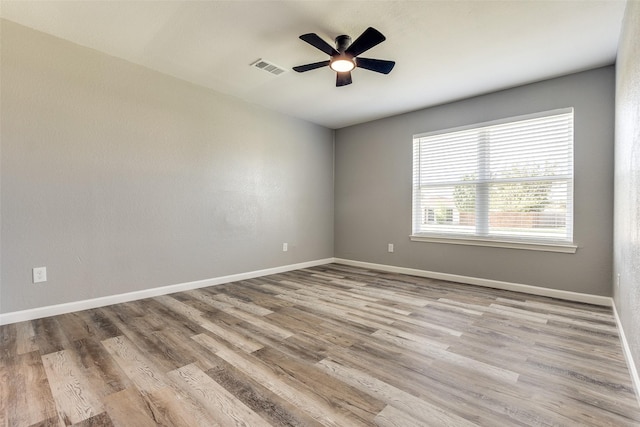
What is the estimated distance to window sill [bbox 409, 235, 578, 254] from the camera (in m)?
3.28

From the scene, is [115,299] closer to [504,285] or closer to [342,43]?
[342,43]

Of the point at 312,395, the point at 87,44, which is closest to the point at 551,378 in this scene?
the point at 312,395

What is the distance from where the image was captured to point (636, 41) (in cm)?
170

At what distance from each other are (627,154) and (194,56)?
3694 mm

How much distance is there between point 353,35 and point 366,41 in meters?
0.30

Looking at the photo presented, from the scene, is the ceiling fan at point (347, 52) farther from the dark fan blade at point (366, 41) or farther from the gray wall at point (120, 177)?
the gray wall at point (120, 177)

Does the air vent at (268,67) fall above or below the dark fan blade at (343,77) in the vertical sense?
above

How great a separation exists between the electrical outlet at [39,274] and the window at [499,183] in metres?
4.28

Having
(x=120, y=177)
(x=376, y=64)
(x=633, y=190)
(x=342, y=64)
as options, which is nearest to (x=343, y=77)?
(x=342, y=64)

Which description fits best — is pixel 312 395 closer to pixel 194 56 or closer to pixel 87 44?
pixel 194 56

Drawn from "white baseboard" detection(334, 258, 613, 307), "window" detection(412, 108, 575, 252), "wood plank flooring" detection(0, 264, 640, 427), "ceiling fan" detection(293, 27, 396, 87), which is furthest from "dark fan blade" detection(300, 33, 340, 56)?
"white baseboard" detection(334, 258, 613, 307)

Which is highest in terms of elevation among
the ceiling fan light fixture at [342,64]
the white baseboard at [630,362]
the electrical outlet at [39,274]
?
the ceiling fan light fixture at [342,64]

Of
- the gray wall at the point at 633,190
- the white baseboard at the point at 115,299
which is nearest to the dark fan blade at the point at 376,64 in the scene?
the gray wall at the point at 633,190

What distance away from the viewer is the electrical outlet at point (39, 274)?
8.48 ft
